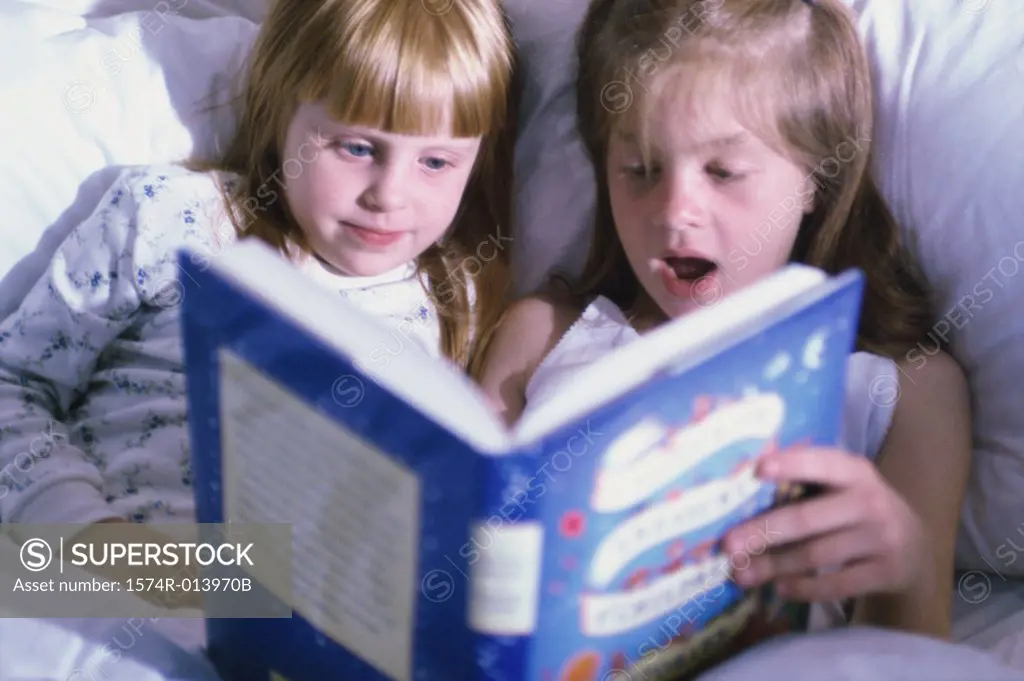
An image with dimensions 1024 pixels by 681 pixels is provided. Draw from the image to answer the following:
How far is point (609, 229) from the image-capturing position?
3.13 feet

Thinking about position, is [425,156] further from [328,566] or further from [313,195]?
[328,566]

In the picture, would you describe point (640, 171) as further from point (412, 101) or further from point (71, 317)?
point (71, 317)

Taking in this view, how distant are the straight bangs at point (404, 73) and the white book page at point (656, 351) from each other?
38 cm

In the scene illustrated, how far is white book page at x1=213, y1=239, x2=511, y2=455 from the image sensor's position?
47cm

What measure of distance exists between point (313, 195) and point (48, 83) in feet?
0.99

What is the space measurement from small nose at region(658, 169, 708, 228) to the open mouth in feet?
0.21

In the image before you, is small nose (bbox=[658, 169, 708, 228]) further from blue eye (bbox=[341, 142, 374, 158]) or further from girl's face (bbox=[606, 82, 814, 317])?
blue eye (bbox=[341, 142, 374, 158])

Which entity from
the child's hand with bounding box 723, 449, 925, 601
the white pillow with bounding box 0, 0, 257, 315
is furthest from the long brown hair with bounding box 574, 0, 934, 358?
the white pillow with bounding box 0, 0, 257, 315

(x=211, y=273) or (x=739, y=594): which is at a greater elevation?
(x=211, y=273)

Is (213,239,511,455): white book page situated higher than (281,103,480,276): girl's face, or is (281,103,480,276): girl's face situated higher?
(213,239,511,455): white book page

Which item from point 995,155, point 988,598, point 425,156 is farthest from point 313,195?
point 988,598

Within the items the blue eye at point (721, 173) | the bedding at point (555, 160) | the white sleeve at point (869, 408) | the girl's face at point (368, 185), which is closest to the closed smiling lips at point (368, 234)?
the girl's face at point (368, 185)

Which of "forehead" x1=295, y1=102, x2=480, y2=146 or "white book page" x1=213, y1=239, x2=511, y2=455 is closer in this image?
"white book page" x1=213, y1=239, x2=511, y2=455

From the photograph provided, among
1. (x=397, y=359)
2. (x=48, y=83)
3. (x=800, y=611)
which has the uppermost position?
(x=397, y=359)
